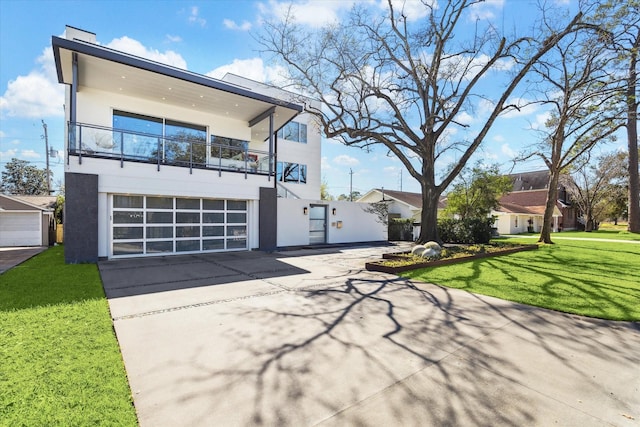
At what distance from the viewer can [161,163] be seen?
11.0 metres

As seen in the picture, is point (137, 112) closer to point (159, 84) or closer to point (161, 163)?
point (159, 84)

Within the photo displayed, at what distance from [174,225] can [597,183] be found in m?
41.7

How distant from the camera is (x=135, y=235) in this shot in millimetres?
10773

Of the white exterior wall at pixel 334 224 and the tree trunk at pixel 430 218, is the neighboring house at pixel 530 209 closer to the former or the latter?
the white exterior wall at pixel 334 224

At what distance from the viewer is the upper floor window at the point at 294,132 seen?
66.7 feet

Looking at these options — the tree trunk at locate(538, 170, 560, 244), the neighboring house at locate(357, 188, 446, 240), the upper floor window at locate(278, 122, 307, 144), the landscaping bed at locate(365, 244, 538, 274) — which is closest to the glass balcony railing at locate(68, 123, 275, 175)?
the landscaping bed at locate(365, 244, 538, 274)

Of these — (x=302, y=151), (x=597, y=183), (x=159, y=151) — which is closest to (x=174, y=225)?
(x=159, y=151)

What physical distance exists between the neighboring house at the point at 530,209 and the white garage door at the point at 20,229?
1365 inches

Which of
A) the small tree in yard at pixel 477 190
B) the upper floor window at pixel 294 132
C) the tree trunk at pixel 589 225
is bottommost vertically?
the tree trunk at pixel 589 225

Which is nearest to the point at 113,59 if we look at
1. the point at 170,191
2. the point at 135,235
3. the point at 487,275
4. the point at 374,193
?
the point at 170,191

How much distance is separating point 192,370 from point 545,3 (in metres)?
16.7

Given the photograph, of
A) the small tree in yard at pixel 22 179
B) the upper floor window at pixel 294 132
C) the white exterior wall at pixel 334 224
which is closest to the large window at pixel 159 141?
the white exterior wall at pixel 334 224

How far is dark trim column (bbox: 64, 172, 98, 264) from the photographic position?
30.7ft

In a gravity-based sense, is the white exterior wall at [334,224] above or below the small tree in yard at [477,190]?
below
